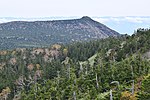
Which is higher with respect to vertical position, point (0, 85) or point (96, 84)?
point (96, 84)

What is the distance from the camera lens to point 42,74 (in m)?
170

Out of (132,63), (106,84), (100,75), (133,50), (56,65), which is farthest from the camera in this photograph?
(56,65)

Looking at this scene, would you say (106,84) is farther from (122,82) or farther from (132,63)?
(132,63)

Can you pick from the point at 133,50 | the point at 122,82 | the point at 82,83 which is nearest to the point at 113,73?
the point at 122,82

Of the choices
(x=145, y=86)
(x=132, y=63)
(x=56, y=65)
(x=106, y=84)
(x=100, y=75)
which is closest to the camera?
(x=145, y=86)

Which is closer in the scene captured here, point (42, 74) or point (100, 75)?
point (100, 75)

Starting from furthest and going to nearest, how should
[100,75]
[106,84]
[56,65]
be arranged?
[56,65] < [100,75] < [106,84]

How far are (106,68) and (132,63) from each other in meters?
9.13

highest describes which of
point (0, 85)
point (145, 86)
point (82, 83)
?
point (145, 86)

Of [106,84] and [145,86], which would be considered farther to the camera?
[106,84]

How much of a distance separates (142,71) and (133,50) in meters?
64.8

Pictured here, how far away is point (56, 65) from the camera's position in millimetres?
172250

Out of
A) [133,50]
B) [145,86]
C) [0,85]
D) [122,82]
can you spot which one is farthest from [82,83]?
[0,85]

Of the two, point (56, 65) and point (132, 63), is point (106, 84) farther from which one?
point (56, 65)
